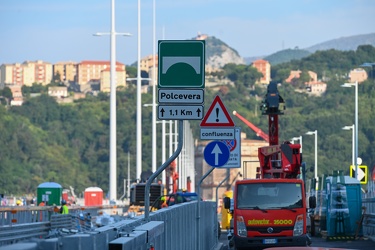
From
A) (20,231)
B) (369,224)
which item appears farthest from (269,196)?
(369,224)

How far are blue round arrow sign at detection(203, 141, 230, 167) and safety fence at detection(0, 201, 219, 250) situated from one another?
1314 mm

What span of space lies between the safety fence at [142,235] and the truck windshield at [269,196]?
265 centimetres

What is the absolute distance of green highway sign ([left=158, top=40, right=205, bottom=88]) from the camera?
1764 cm

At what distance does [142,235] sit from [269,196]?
51.7ft

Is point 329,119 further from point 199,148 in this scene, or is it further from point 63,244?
point 63,244

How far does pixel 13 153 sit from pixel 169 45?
6565 inches

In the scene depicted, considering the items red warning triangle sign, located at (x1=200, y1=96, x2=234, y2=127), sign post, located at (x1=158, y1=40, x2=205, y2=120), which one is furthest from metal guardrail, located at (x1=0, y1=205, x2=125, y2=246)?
sign post, located at (x1=158, y1=40, x2=205, y2=120)

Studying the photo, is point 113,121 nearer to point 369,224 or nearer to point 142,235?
point 369,224

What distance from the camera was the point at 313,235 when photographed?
4306 centimetres

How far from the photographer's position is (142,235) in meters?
13.3

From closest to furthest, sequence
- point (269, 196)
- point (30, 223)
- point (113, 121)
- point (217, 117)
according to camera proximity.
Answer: point (217, 117), point (269, 196), point (30, 223), point (113, 121)

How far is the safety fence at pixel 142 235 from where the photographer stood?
10.7 metres

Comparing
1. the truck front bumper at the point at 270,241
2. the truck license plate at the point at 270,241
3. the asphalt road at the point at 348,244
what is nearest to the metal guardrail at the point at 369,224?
the asphalt road at the point at 348,244

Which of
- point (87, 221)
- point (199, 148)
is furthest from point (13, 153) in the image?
point (87, 221)
